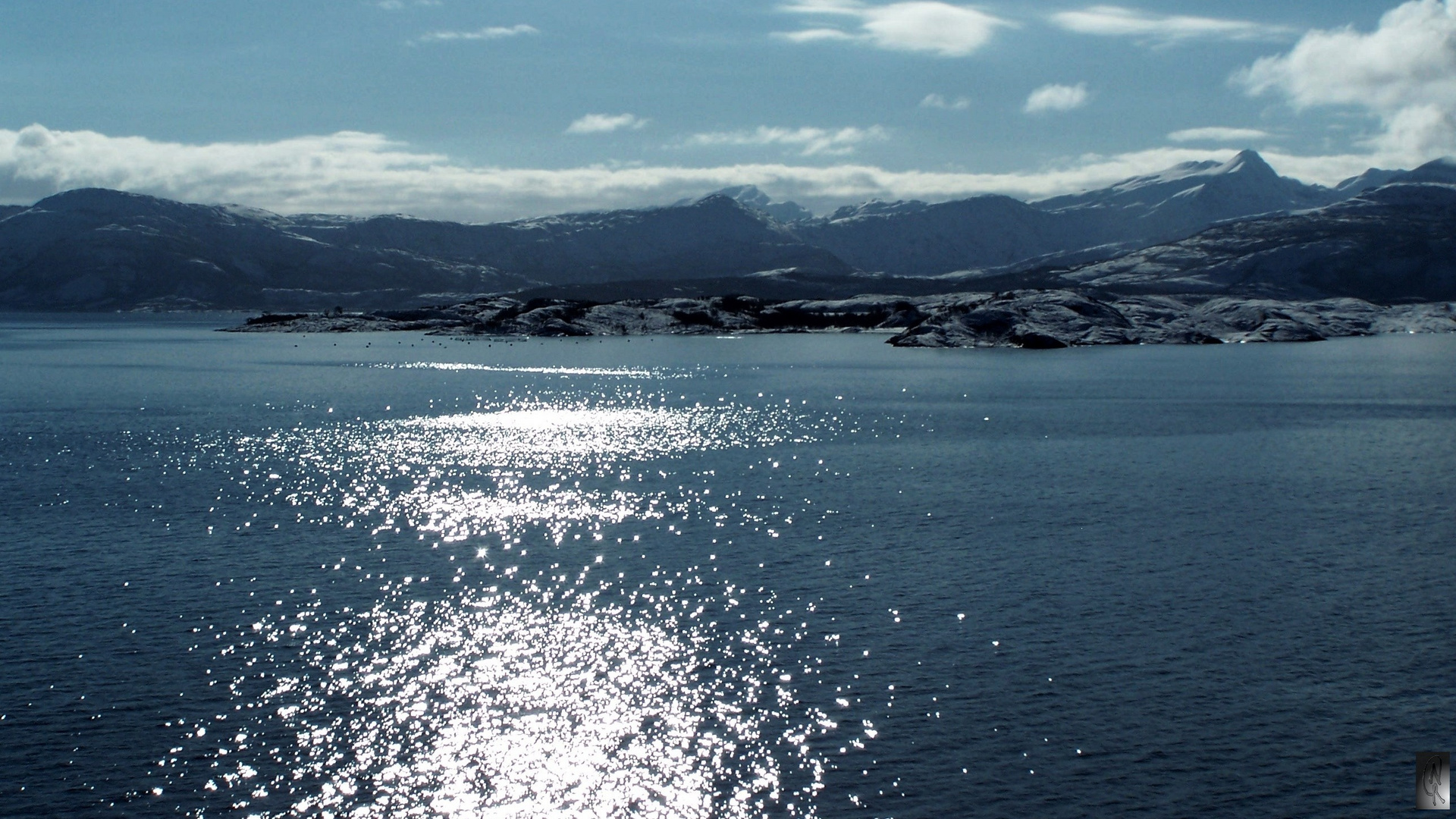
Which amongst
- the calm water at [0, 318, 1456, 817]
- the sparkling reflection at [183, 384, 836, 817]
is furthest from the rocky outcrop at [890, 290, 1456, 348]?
the sparkling reflection at [183, 384, 836, 817]

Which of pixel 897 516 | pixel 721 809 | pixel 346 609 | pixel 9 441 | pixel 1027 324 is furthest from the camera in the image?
pixel 1027 324

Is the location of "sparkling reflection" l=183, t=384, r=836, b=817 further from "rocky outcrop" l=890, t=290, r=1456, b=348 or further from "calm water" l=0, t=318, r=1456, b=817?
"rocky outcrop" l=890, t=290, r=1456, b=348

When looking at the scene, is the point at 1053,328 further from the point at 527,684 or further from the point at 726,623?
the point at 527,684

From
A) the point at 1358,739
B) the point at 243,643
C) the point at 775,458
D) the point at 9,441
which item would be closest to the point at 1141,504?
the point at 775,458

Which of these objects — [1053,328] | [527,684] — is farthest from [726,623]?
[1053,328]

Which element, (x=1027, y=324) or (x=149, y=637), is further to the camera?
(x=1027, y=324)

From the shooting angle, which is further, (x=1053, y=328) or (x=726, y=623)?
(x=1053, y=328)

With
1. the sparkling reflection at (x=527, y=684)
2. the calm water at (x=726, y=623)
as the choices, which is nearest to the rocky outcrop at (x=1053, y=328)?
the calm water at (x=726, y=623)

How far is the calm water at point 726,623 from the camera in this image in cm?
2431

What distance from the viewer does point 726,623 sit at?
34281 mm

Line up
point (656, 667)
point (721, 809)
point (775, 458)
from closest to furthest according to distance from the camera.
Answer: point (721, 809) → point (656, 667) → point (775, 458)

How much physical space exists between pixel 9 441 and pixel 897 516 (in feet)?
191

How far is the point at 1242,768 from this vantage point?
2464 centimetres

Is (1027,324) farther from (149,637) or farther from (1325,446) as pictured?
(149,637)
